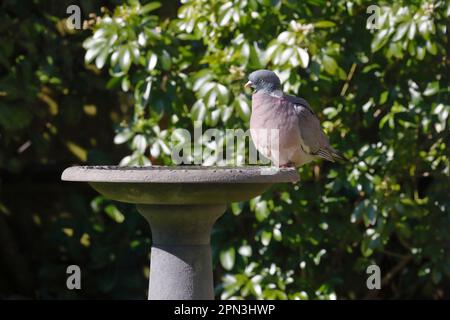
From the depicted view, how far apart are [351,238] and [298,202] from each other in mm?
484

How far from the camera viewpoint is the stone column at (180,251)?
10.9 feet

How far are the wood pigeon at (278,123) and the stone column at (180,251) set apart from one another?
38cm

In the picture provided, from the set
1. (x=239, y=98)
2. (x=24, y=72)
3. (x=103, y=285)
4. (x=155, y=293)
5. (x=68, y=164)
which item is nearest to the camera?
(x=155, y=293)

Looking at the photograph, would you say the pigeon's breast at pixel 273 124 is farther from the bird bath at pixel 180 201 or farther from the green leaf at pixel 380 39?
the green leaf at pixel 380 39

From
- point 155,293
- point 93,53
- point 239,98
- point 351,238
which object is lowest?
point 155,293

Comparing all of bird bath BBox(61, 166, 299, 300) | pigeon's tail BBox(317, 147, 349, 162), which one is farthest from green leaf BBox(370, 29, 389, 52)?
bird bath BBox(61, 166, 299, 300)

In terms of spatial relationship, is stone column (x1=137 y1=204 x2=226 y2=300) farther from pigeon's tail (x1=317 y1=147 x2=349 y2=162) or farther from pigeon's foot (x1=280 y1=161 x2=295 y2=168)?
pigeon's tail (x1=317 y1=147 x2=349 y2=162)

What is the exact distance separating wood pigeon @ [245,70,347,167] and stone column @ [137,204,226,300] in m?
0.38

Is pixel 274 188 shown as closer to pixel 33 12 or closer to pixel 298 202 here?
pixel 298 202

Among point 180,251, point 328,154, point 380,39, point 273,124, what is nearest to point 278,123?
point 273,124

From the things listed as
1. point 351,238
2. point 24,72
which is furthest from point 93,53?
point 351,238

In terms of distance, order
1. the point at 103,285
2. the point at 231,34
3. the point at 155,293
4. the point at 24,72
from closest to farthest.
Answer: the point at 155,293 → the point at 231,34 → the point at 24,72 → the point at 103,285

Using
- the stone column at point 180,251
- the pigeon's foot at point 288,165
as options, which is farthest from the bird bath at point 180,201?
the pigeon's foot at point 288,165

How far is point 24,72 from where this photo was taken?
4945 millimetres
